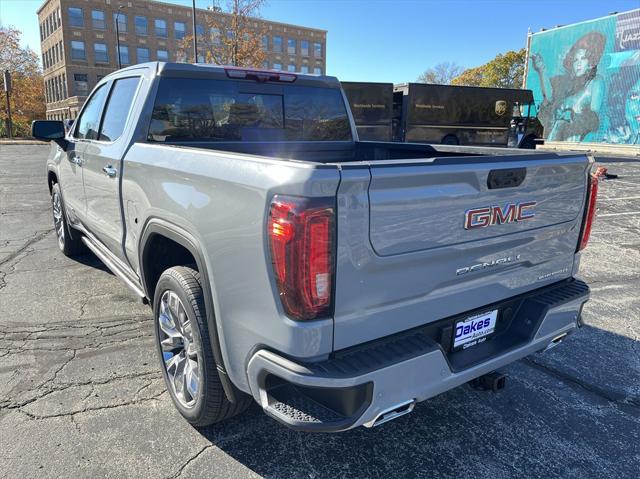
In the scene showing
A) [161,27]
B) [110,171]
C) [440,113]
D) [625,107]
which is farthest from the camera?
[161,27]

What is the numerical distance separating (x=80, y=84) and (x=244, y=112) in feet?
209

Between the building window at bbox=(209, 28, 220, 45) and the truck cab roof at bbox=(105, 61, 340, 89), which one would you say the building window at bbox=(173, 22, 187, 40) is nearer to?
the building window at bbox=(209, 28, 220, 45)

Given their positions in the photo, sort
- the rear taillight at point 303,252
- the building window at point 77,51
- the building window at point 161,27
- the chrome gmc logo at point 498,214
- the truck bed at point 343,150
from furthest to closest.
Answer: the building window at point 161,27 < the building window at point 77,51 < the truck bed at point 343,150 < the chrome gmc logo at point 498,214 < the rear taillight at point 303,252

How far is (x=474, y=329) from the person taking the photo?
239 centimetres

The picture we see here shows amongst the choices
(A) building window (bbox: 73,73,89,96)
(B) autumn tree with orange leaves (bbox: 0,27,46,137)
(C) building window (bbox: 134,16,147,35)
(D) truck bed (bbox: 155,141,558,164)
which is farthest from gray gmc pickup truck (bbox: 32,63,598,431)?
(C) building window (bbox: 134,16,147,35)

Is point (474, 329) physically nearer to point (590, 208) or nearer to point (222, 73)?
point (590, 208)

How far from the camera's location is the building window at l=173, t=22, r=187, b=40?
6059 centimetres

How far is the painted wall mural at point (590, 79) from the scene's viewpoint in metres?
30.7

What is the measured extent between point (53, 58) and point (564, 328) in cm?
7355

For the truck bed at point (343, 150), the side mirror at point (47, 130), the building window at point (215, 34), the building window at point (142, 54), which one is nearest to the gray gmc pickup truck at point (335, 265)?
the truck bed at point (343, 150)

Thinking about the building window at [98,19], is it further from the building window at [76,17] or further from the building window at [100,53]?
the building window at [100,53]

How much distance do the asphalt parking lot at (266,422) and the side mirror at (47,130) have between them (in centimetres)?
158

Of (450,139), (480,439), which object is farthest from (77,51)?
(480,439)

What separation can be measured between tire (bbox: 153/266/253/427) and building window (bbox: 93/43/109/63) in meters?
64.7
